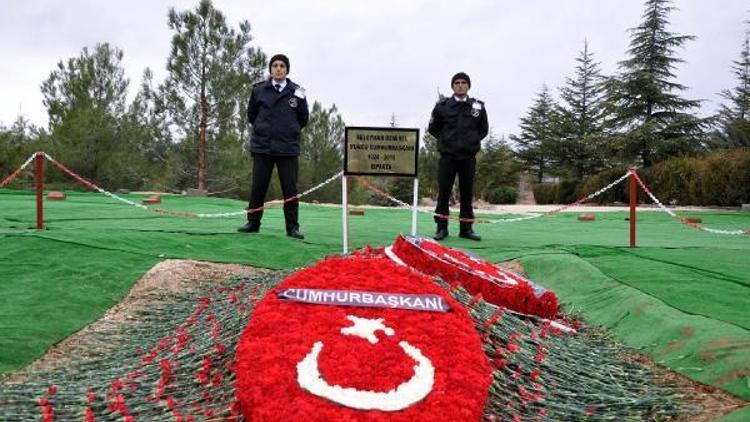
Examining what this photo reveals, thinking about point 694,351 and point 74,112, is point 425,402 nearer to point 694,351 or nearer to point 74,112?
point 694,351

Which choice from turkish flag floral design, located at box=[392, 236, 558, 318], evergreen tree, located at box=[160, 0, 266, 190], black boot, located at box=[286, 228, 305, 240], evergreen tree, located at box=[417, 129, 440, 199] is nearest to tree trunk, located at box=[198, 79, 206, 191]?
evergreen tree, located at box=[160, 0, 266, 190]

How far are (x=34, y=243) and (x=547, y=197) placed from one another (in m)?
26.2

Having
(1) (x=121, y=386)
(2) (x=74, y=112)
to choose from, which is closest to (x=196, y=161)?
(2) (x=74, y=112)

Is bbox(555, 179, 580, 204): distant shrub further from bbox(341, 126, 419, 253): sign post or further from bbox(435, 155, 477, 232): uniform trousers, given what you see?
bbox(341, 126, 419, 253): sign post

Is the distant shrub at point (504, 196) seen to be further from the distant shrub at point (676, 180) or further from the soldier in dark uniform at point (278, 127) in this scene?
the soldier in dark uniform at point (278, 127)

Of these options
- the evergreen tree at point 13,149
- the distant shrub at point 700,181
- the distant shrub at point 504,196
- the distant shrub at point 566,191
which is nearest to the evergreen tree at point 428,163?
the distant shrub at point 504,196

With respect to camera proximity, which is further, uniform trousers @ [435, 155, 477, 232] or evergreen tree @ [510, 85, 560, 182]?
evergreen tree @ [510, 85, 560, 182]

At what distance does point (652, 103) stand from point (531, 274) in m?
24.8

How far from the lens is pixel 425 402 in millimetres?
2430

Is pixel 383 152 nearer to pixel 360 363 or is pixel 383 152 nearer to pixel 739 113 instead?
pixel 360 363

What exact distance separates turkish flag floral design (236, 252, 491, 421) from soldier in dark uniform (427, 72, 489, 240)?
13.9 ft

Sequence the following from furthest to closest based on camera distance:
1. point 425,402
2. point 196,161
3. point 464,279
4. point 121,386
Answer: point 196,161 → point 464,279 → point 121,386 → point 425,402

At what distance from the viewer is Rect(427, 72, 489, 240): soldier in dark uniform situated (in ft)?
24.1

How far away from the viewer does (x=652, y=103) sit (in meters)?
28.1
